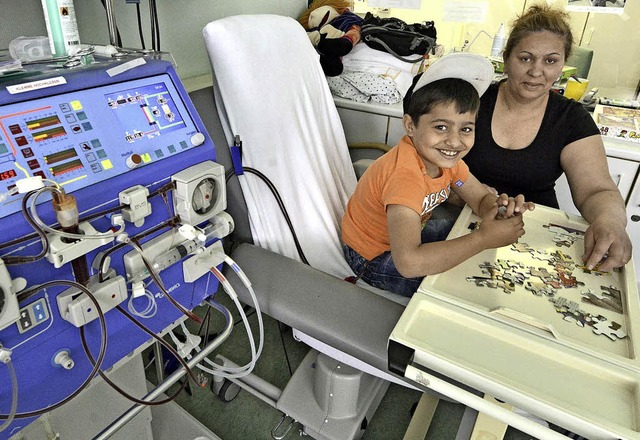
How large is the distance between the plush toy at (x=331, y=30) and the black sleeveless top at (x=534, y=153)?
28.0 inches

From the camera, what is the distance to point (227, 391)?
1576 millimetres

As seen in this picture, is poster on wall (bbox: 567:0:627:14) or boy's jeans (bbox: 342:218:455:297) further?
poster on wall (bbox: 567:0:627:14)

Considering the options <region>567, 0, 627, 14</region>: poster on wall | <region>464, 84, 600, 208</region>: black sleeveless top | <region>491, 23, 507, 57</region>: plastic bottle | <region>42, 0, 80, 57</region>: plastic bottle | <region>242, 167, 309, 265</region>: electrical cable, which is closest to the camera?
<region>42, 0, 80, 57</region>: plastic bottle

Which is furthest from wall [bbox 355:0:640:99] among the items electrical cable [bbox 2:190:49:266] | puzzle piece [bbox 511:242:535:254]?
electrical cable [bbox 2:190:49:266]

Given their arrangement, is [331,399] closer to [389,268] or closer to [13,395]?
[389,268]

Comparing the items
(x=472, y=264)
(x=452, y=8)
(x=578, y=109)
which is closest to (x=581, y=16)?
(x=452, y=8)

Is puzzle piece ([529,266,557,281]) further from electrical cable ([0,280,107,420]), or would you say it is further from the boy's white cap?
electrical cable ([0,280,107,420])

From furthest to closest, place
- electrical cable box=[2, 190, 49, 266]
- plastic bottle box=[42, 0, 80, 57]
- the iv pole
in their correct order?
the iv pole
plastic bottle box=[42, 0, 80, 57]
electrical cable box=[2, 190, 49, 266]

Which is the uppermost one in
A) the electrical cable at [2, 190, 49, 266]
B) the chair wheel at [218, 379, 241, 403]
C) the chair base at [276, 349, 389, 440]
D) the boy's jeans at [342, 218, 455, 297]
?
the electrical cable at [2, 190, 49, 266]

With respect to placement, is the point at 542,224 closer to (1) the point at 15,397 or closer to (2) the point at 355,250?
(2) the point at 355,250

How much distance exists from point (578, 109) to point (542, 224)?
0.51 metres

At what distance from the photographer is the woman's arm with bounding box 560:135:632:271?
3.40 ft

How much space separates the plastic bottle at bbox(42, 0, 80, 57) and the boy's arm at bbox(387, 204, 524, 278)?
785mm

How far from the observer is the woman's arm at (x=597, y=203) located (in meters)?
1.04
